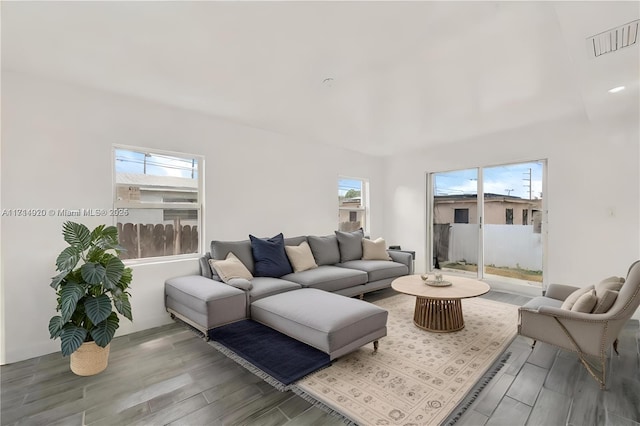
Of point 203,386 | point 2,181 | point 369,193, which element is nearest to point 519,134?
point 369,193

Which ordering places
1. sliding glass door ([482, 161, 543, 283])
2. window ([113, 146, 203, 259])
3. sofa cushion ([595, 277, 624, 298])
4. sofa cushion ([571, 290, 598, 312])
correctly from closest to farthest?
sofa cushion ([571, 290, 598, 312])
sofa cushion ([595, 277, 624, 298])
window ([113, 146, 203, 259])
sliding glass door ([482, 161, 543, 283])

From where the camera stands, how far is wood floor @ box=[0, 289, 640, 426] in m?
1.86

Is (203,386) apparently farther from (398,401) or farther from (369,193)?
(369,193)

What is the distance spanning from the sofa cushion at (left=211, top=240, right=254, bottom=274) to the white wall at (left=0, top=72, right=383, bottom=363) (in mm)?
300

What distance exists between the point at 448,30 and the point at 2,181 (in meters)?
3.90

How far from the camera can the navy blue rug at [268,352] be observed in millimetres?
2254

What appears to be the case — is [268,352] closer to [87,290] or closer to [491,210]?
[87,290]

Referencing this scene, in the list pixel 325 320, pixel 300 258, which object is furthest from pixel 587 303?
pixel 300 258

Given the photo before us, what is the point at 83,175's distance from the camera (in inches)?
119

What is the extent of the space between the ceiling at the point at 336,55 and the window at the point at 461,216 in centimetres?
207

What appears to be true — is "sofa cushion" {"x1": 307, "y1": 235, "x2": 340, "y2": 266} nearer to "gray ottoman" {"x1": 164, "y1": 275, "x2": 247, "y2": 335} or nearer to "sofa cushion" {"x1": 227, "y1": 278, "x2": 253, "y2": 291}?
"sofa cushion" {"x1": 227, "y1": 278, "x2": 253, "y2": 291}

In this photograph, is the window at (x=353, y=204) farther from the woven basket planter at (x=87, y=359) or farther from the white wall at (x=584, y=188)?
the woven basket planter at (x=87, y=359)

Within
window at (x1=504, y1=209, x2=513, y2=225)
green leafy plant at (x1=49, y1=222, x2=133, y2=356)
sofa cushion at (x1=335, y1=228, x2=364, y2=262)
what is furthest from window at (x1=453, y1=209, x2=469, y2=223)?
green leafy plant at (x1=49, y1=222, x2=133, y2=356)

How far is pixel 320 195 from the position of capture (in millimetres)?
5430
